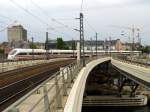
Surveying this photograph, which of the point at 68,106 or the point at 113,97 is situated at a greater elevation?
the point at 68,106

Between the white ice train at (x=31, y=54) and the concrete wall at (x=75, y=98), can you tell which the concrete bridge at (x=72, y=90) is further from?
the white ice train at (x=31, y=54)

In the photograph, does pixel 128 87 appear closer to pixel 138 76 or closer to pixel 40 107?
pixel 138 76

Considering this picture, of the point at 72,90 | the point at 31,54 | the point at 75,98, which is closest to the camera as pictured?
the point at 75,98

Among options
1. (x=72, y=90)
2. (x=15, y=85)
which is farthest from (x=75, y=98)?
(x=15, y=85)

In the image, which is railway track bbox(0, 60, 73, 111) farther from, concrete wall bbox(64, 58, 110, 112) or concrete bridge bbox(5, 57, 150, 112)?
concrete wall bbox(64, 58, 110, 112)

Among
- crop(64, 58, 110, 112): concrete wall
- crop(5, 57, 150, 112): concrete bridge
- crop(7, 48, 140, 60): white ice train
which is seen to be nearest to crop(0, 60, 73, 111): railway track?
crop(5, 57, 150, 112): concrete bridge

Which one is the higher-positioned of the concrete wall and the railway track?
Result: the concrete wall

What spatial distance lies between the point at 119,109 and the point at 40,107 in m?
57.5

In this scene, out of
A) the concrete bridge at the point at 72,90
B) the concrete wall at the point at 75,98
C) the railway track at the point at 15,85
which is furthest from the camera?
the railway track at the point at 15,85

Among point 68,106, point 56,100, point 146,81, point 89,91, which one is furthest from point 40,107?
point 89,91

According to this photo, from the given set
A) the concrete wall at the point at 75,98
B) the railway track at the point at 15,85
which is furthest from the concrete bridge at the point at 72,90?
the railway track at the point at 15,85

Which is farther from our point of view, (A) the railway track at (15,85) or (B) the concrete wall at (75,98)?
(A) the railway track at (15,85)

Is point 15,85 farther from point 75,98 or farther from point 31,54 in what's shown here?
point 31,54

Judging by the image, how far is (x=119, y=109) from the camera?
67500mm
